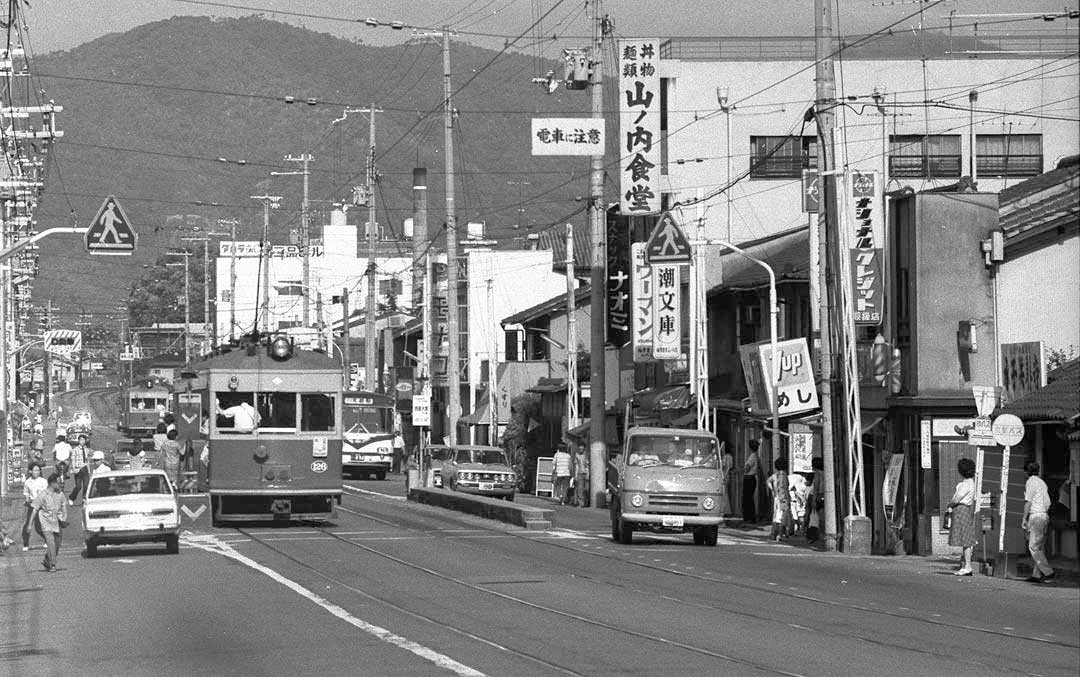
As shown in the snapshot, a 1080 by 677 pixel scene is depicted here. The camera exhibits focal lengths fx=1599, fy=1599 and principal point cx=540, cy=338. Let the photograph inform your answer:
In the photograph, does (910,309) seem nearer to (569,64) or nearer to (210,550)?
→ (210,550)

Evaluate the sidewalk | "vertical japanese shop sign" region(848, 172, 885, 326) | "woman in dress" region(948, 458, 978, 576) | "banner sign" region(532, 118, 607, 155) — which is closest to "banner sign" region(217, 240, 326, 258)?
the sidewalk

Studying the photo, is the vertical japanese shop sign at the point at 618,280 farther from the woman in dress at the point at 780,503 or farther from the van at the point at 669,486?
the van at the point at 669,486

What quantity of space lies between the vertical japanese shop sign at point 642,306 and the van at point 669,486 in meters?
16.5

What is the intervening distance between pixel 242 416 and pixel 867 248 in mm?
13281

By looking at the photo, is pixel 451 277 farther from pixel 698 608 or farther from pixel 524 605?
pixel 698 608

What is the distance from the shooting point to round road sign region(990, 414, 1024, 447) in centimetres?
2444

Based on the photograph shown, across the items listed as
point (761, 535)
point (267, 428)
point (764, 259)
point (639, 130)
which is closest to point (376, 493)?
point (764, 259)

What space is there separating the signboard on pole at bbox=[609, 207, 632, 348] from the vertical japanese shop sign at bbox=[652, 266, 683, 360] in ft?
9.06

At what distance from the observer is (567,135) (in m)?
45.1

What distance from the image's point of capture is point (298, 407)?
33469mm

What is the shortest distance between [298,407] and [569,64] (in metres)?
18.9

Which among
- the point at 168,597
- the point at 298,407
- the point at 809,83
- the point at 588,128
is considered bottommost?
the point at 168,597

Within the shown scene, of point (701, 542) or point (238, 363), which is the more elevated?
point (238, 363)

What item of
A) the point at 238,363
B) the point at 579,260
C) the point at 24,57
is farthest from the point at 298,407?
the point at 579,260
